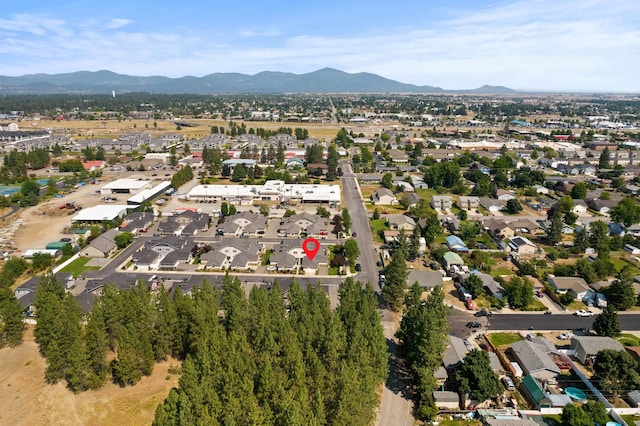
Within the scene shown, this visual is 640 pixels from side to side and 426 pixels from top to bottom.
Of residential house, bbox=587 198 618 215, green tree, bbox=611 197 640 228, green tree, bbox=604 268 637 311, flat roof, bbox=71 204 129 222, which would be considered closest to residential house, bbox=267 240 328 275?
flat roof, bbox=71 204 129 222

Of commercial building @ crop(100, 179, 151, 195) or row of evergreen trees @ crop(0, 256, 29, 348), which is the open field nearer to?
commercial building @ crop(100, 179, 151, 195)

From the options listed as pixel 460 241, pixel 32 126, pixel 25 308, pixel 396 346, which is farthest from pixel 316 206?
pixel 32 126

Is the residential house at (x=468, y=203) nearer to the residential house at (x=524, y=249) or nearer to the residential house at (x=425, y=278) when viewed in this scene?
the residential house at (x=524, y=249)

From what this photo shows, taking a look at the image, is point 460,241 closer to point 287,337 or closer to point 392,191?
point 392,191

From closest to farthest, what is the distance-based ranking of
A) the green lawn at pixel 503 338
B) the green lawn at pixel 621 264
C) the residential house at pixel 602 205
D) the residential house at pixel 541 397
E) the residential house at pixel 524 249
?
the residential house at pixel 541 397, the green lawn at pixel 503 338, the green lawn at pixel 621 264, the residential house at pixel 524 249, the residential house at pixel 602 205

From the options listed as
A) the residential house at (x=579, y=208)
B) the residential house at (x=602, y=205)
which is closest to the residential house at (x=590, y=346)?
the residential house at (x=579, y=208)

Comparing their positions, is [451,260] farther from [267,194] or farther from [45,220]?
[45,220]
